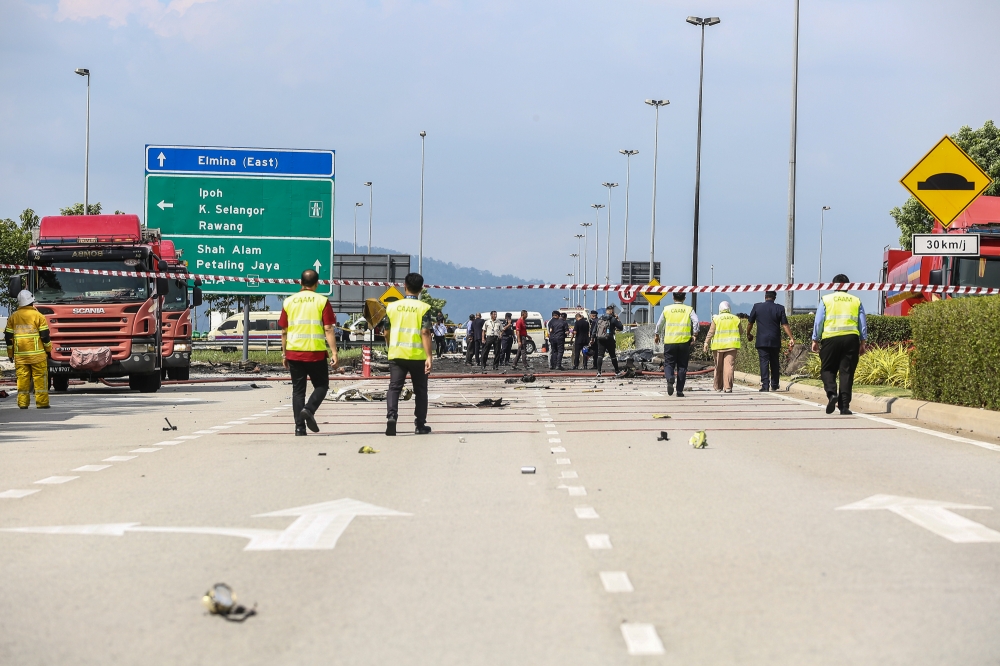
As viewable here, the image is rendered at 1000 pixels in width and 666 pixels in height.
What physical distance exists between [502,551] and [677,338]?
1656cm

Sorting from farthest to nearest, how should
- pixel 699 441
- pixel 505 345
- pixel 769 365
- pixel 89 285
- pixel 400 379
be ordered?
pixel 505 345
pixel 769 365
pixel 89 285
pixel 400 379
pixel 699 441

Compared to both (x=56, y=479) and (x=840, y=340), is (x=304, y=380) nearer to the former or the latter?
(x=56, y=479)

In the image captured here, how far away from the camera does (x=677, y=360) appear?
924 inches

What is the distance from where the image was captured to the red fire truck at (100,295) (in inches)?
945

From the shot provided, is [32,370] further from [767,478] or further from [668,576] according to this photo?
[668,576]

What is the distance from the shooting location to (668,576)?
6.25m

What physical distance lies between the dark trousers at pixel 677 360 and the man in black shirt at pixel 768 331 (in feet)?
4.09

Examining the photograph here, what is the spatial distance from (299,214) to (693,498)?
23.9 m

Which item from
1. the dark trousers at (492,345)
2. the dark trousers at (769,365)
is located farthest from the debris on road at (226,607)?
the dark trousers at (492,345)

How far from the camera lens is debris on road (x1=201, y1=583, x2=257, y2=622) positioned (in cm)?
543

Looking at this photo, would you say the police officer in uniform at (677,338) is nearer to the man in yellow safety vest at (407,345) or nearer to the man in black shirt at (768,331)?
the man in black shirt at (768,331)

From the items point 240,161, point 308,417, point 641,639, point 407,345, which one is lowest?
point 308,417

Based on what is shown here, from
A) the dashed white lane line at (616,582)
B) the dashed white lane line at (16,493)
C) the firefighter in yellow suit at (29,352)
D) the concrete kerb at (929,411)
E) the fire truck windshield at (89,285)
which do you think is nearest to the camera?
the dashed white lane line at (616,582)

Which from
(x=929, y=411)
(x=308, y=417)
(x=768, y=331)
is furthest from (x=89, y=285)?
(x=929, y=411)
